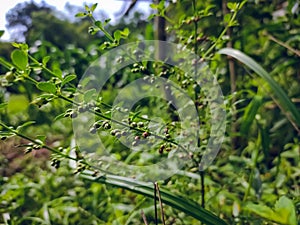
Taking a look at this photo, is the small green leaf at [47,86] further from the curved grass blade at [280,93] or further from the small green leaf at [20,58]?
the curved grass blade at [280,93]

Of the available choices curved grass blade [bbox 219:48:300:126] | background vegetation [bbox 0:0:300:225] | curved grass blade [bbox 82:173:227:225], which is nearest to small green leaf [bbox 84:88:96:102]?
background vegetation [bbox 0:0:300:225]

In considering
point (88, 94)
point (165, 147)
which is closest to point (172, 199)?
point (165, 147)

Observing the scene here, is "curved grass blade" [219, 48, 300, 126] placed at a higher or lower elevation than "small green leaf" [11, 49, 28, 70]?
higher

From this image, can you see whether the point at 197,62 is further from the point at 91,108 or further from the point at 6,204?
the point at 6,204

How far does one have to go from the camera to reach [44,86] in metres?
0.47

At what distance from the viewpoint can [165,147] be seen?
54 centimetres

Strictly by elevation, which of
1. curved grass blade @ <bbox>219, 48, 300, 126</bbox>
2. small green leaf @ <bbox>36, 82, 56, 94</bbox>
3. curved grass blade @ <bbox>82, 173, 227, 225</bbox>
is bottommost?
curved grass blade @ <bbox>82, 173, 227, 225</bbox>

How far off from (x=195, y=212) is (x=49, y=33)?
9.63ft

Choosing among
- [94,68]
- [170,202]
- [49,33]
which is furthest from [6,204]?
[49,33]

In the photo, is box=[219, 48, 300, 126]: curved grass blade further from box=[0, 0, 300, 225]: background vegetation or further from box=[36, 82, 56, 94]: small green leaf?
box=[36, 82, 56, 94]: small green leaf

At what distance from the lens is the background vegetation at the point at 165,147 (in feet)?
1.72

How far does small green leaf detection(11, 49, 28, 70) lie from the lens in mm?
494

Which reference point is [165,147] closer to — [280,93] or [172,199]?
[172,199]

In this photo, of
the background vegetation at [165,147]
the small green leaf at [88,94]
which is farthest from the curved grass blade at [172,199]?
the small green leaf at [88,94]
